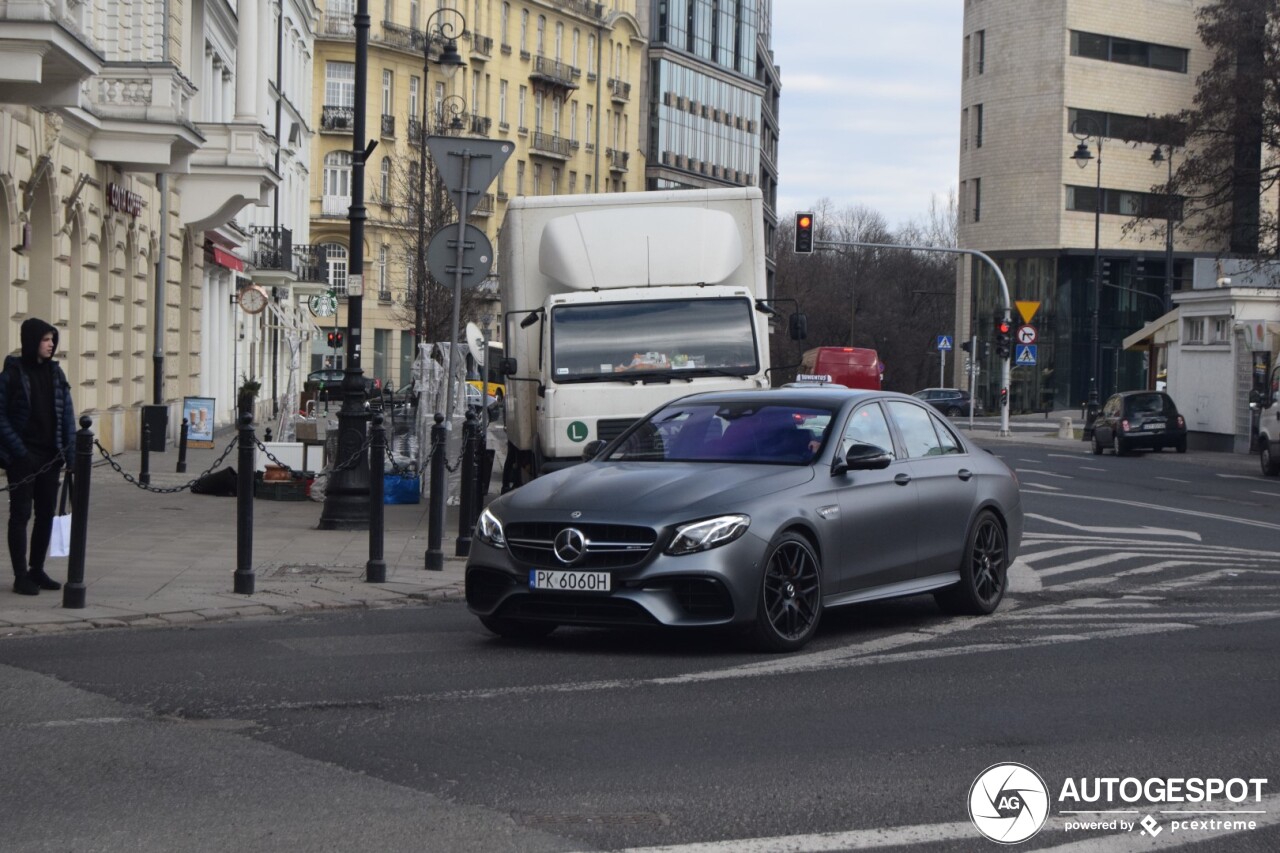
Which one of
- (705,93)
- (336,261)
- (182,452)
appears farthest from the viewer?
(705,93)

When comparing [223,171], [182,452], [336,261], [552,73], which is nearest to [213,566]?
[182,452]

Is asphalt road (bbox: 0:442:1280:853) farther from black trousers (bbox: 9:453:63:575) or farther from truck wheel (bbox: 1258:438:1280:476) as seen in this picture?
truck wheel (bbox: 1258:438:1280:476)

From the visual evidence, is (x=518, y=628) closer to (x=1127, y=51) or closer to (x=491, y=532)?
(x=491, y=532)

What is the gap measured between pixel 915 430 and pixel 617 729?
4.63 m

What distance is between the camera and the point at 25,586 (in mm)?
12000

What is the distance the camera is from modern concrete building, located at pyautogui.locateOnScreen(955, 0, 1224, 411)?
8556 centimetres

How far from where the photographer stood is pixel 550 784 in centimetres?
638

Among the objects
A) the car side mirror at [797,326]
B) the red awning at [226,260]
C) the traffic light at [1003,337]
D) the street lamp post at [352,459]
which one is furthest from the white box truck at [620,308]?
the traffic light at [1003,337]

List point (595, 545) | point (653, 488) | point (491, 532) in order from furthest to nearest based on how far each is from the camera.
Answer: point (491, 532), point (653, 488), point (595, 545)

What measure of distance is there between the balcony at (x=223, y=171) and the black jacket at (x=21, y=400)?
2580cm

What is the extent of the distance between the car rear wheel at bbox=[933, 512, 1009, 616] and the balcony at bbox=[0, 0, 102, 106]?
1274cm

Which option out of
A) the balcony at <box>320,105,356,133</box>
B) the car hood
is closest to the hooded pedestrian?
the car hood

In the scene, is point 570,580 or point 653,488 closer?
point 570,580

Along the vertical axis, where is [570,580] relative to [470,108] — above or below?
below
